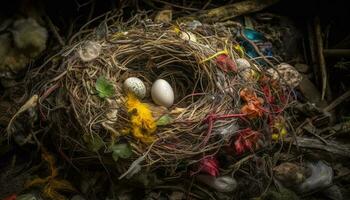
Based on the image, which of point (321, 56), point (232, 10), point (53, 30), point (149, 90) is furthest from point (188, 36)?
point (321, 56)

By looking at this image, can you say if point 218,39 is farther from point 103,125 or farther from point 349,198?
point 349,198

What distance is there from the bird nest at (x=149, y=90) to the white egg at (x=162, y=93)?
0.04 meters

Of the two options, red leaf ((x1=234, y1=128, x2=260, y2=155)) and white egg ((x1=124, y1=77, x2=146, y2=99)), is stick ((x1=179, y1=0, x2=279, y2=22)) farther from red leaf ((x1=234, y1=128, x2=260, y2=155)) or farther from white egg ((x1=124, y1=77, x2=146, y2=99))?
red leaf ((x1=234, y1=128, x2=260, y2=155))

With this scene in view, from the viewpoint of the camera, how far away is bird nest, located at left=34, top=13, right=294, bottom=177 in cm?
185

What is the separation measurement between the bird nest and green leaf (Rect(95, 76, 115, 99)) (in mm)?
15

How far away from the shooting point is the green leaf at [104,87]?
6.48 feet

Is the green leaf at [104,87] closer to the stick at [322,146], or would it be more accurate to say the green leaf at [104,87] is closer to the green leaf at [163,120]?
the green leaf at [163,120]

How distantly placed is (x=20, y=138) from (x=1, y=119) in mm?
144

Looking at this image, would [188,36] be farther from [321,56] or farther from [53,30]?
[321,56]

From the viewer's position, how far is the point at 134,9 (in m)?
2.51

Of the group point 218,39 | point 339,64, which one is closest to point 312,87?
point 339,64

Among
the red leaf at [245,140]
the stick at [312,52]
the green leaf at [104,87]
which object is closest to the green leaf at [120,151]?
the green leaf at [104,87]

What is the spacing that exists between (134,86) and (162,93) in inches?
5.8

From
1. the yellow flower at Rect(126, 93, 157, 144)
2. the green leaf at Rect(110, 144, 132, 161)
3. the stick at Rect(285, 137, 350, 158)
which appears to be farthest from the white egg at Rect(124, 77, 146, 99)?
the stick at Rect(285, 137, 350, 158)
